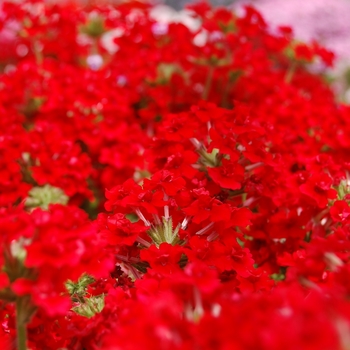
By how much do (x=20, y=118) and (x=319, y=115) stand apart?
3.27 feet

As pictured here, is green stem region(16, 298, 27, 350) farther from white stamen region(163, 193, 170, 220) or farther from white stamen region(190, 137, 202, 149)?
white stamen region(190, 137, 202, 149)

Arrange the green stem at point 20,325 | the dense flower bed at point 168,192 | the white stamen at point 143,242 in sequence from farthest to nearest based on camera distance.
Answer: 1. the white stamen at point 143,242
2. the green stem at point 20,325
3. the dense flower bed at point 168,192

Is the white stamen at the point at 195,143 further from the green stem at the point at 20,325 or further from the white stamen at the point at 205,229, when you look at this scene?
the green stem at the point at 20,325

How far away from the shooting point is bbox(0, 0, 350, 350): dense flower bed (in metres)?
0.67

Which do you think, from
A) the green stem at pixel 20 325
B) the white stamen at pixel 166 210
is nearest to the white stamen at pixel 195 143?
the white stamen at pixel 166 210

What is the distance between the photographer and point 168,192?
3.44ft

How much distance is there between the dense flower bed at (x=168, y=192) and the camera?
67 centimetres

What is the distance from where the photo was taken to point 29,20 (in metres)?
2.16

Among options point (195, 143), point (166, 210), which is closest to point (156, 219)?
point (166, 210)

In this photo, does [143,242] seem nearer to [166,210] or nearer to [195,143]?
[166,210]

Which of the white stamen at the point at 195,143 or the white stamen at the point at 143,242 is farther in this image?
the white stamen at the point at 195,143

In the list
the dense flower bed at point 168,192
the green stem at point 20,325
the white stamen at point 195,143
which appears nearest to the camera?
the dense flower bed at point 168,192

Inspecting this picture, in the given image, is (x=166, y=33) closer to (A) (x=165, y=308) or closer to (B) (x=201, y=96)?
(B) (x=201, y=96)

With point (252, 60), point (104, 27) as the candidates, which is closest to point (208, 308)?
point (252, 60)
